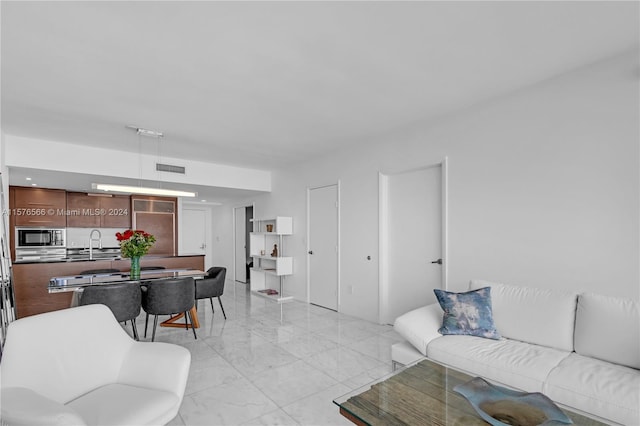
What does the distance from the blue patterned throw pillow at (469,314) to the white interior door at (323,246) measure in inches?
102

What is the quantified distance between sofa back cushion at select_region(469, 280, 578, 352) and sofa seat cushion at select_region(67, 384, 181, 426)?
245cm

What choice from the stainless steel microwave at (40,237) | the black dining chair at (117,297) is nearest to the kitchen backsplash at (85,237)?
the stainless steel microwave at (40,237)

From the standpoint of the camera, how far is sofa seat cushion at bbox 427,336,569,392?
6.61ft

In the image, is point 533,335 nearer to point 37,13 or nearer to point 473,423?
point 473,423

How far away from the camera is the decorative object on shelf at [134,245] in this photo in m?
3.90

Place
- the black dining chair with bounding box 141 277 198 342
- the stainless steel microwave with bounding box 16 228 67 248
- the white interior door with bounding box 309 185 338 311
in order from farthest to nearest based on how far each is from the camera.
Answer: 1. the stainless steel microwave with bounding box 16 228 67 248
2. the white interior door with bounding box 309 185 338 311
3. the black dining chair with bounding box 141 277 198 342

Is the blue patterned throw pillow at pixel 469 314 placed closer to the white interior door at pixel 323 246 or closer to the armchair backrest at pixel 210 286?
the white interior door at pixel 323 246

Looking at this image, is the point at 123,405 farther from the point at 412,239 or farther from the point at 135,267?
the point at 412,239

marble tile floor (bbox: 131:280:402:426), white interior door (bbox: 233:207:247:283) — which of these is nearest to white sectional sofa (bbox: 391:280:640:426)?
marble tile floor (bbox: 131:280:402:426)

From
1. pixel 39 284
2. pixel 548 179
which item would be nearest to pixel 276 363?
pixel 548 179

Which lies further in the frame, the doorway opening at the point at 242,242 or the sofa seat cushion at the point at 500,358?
the doorway opening at the point at 242,242

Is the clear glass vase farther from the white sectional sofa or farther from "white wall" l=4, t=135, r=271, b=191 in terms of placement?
the white sectional sofa

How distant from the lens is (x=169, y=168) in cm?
533

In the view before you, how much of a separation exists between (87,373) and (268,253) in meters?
4.85
